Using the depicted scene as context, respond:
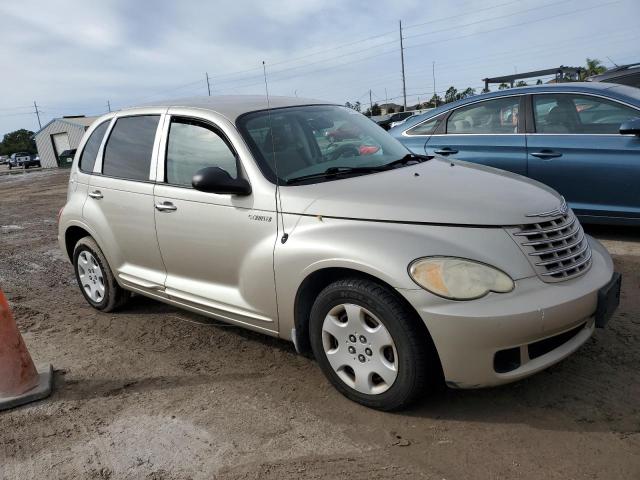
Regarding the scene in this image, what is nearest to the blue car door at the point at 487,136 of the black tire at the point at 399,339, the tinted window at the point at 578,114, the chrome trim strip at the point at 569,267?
the tinted window at the point at 578,114

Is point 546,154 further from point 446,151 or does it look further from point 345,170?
point 345,170

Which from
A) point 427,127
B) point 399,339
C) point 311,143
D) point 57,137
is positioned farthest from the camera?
point 57,137

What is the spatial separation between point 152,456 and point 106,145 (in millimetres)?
2806

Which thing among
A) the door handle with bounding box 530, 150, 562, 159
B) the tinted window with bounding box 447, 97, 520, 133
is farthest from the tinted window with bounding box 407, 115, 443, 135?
the door handle with bounding box 530, 150, 562, 159

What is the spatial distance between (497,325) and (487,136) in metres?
3.90

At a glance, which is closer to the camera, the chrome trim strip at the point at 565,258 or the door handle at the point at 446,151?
the chrome trim strip at the point at 565,258

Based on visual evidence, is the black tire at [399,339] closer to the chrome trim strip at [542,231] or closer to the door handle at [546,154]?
the chrome trim strip at [542,231]

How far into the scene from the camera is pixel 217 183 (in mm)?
3225

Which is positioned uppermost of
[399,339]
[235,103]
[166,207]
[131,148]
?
[235,103]

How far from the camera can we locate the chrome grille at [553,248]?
2.67m

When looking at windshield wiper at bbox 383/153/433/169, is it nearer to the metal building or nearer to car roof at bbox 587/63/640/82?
car roof at bbox 587/63/640/82

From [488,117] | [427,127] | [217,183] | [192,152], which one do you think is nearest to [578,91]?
[488,117]

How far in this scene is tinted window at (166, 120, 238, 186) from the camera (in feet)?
11.7

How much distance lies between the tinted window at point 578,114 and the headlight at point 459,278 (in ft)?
11.7
